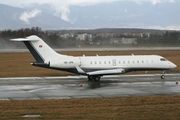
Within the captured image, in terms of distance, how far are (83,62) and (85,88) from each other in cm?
622

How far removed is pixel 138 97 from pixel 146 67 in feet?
42.3

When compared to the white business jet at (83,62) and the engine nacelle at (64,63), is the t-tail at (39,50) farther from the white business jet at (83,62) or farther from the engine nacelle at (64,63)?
the engine nacelle at (64,63)

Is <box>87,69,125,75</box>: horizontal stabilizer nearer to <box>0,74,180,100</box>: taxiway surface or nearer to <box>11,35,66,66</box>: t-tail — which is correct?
<box>0,74,180,100</box>: taxiway surface

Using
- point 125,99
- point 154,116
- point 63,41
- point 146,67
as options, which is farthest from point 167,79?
point 63,41

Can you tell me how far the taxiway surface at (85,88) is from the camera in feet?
89.4

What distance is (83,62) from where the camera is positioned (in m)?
36.8

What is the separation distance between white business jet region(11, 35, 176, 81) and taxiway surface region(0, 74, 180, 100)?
1.04 metres

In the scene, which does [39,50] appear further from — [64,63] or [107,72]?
[107,72]

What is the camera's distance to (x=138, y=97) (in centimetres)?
2553

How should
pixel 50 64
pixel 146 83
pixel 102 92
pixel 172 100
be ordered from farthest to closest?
pixel 50 64, pixel 146 83, pixel 102 92, pixel 172 100

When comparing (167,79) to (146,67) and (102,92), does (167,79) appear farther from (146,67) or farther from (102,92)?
(102,92)

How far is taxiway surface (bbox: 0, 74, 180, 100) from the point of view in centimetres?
2725

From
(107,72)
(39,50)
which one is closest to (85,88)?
(107,72)

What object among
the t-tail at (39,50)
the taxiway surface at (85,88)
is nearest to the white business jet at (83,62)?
the t-tail at (39,50)
